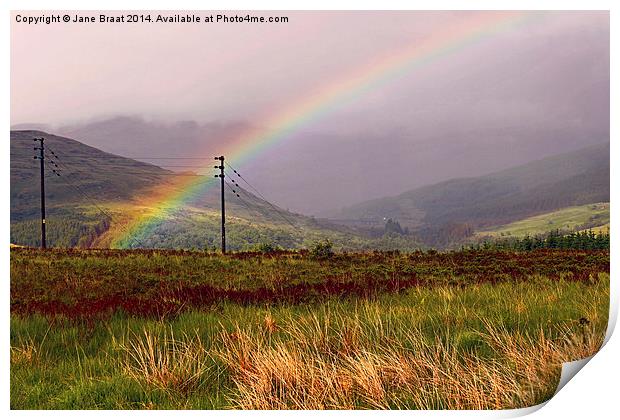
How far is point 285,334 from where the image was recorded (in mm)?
4941

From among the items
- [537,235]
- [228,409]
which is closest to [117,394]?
[228,409]

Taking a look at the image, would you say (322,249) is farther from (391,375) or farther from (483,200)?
(391,375)

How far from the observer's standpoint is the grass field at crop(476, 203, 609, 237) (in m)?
6.88

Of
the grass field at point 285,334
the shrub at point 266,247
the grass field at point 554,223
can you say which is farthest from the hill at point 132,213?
the grass field at point 554,223

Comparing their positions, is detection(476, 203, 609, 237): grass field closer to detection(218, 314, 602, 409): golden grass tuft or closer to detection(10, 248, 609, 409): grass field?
detection(10, 248, 609, 409): grass field

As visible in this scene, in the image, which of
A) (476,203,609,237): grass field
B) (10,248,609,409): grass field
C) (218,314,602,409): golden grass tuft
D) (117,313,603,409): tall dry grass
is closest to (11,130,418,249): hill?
(10,248,609,409): grass field

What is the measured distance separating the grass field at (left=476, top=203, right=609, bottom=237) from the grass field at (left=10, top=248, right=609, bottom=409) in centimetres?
52

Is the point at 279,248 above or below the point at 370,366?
above

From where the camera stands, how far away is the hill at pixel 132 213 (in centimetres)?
700

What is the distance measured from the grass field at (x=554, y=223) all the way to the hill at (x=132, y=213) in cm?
172

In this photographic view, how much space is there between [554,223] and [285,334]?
5.35 m
